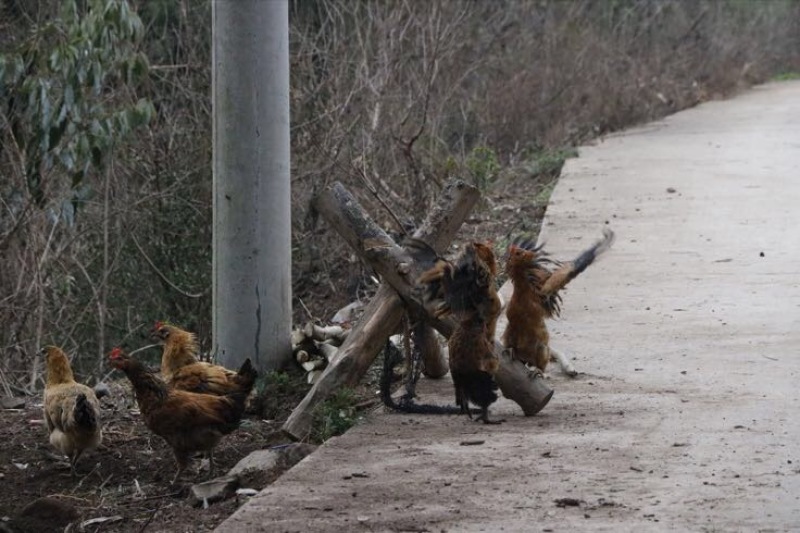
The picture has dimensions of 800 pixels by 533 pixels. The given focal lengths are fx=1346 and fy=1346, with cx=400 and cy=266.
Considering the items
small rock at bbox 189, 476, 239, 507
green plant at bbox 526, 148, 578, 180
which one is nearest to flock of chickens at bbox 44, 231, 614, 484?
small rock at bbox 189, 476, 239, 507

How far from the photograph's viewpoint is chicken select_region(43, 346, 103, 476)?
23.0ft

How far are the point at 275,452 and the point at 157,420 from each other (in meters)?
0.68

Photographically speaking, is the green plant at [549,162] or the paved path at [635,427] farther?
the green plant at [549,162]

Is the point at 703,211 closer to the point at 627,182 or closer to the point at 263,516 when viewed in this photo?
the point at 627,182

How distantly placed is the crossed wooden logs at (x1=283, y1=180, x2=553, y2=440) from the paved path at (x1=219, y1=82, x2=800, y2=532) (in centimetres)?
19

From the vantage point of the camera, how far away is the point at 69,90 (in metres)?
10.1

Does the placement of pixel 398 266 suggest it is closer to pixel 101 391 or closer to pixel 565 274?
pixel 565 274

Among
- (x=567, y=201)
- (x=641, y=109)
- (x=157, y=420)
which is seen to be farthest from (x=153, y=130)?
(x=641, y=109)

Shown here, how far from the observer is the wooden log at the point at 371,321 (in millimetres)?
6977

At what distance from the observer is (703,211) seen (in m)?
12.4

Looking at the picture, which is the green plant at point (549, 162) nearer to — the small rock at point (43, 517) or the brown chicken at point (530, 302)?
the brown chicken at point (530, 302)

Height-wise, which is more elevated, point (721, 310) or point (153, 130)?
Answer: point (153, 130)

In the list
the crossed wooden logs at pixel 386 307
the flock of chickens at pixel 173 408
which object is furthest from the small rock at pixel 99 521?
the crossed wooden logs at pixel 386 307

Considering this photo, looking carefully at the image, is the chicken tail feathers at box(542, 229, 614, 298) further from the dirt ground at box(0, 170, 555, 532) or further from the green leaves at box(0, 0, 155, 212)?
the green leaves at box(0, 0, 155, 212)
